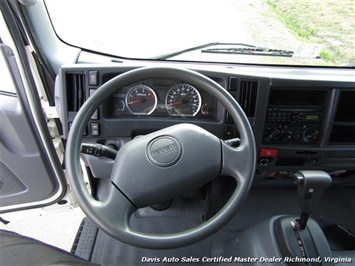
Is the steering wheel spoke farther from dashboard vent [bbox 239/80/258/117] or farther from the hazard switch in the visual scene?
the hazard switch

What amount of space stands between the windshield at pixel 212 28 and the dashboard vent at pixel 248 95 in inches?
11.3

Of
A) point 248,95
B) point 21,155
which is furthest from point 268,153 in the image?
point 21,155

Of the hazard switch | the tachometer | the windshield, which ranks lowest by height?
the hazard switch

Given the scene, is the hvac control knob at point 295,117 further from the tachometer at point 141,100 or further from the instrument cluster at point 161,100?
the tachometer at point 141,100

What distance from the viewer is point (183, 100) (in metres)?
1.34

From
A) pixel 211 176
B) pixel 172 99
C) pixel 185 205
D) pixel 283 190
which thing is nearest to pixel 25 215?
pixel 185 205

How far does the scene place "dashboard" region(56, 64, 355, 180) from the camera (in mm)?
1281

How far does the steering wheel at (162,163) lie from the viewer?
0.88 metres

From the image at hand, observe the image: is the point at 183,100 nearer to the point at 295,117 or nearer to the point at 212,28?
the point at 212,28

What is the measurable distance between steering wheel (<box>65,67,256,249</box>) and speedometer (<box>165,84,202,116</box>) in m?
0.31

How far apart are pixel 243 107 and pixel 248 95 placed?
6cm

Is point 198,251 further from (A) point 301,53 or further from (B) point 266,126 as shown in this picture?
(A) point 301,53

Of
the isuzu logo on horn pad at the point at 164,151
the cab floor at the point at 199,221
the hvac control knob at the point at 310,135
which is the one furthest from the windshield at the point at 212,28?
the cab floor at the point at 199,221

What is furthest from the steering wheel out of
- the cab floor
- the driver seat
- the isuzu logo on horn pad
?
the cab floor
